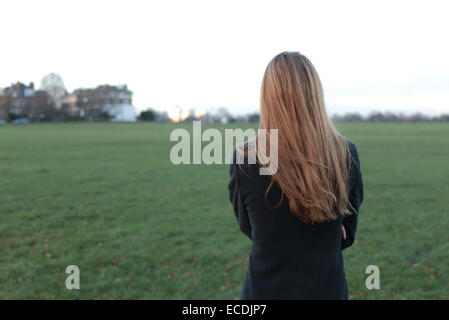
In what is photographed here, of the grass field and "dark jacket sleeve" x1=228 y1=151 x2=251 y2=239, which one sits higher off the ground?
"dark jacket sleeve" x1=228 y1=151 x2=251 y2=239

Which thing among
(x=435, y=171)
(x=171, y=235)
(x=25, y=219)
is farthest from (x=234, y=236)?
(x=435, y=171)

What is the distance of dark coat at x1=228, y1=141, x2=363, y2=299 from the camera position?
5.75 feet

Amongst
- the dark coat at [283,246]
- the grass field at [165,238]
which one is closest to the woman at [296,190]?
the dark coat at [283,246]

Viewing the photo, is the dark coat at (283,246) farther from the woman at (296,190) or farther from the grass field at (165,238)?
the grass field at (165,238)

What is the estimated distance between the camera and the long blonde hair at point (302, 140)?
67.3 inches

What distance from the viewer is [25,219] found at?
8438mm

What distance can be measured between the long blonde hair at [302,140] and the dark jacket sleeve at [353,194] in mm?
89

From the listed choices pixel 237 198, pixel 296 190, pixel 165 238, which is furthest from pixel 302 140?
pixel 165 238

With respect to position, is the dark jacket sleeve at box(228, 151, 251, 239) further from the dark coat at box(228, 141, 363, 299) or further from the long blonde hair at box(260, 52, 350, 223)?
the long blonde hair at box(260, 52, 350, 223)

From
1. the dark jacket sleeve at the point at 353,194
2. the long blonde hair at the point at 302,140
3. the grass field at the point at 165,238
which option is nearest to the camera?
the long blonde hair at the point at 302,140

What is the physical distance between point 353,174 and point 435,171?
15832mm

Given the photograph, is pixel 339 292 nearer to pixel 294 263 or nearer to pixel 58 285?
pixel 294 263

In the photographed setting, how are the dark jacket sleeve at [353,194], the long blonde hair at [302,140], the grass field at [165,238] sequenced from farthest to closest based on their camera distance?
the grass field at [165,238], the dark jacket sleeve at [353,194], the long blonde hair at [302,140]

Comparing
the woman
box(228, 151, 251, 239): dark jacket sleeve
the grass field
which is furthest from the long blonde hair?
the grass field
